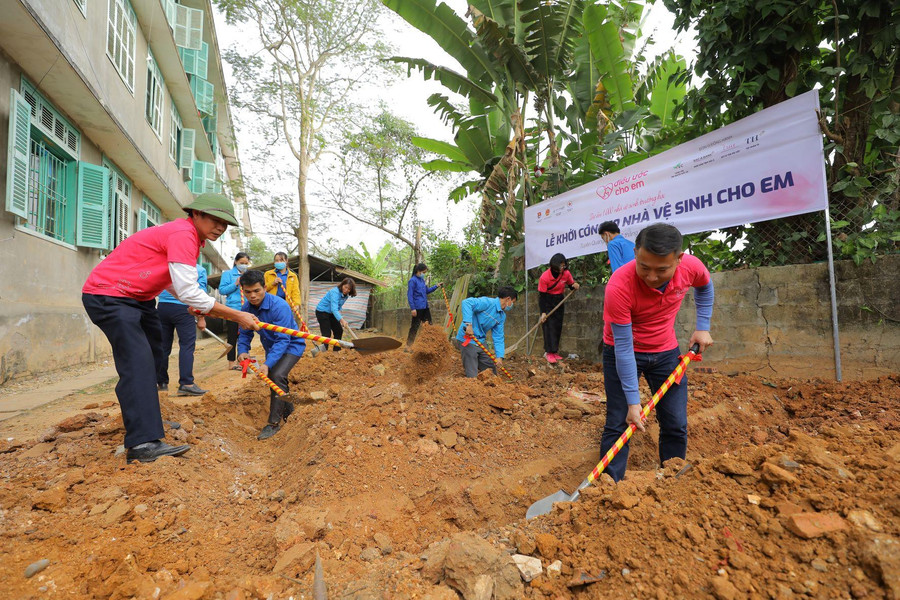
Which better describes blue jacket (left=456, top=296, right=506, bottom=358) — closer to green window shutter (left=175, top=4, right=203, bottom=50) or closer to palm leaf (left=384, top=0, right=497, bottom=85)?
palm leaf (left=384, top=0, right=497, bottom=85)

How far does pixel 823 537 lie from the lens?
143 cm

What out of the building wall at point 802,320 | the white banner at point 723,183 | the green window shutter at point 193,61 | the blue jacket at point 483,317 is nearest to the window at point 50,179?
the blue jacket at point 483,317

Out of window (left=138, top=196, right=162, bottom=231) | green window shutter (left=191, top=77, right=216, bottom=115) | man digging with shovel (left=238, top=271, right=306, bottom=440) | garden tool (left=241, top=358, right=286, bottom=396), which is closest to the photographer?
garden tool (left=241, top=358, right=286, bottom=396)

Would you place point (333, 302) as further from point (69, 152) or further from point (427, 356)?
point (69, 152)

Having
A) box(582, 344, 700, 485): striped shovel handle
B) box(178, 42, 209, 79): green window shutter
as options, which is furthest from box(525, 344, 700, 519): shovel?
box(178, 42, 209, 79): green window shutter

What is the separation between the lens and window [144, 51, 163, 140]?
10.3m

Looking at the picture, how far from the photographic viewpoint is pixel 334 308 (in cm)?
761

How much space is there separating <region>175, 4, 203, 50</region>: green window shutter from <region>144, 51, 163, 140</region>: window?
179cm

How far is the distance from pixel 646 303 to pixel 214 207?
2.73 meters

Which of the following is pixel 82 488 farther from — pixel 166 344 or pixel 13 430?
pixel 166 344

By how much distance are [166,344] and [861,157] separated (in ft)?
23.9

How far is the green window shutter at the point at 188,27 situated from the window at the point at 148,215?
4.38 meters

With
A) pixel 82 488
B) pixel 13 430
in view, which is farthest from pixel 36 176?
pixel 82 488

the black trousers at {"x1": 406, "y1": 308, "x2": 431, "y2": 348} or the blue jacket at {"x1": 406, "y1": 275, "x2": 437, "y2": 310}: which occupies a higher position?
the blue jacket at {"x1": 406, "y1": 275, "x2": 437, "y2": 310}
